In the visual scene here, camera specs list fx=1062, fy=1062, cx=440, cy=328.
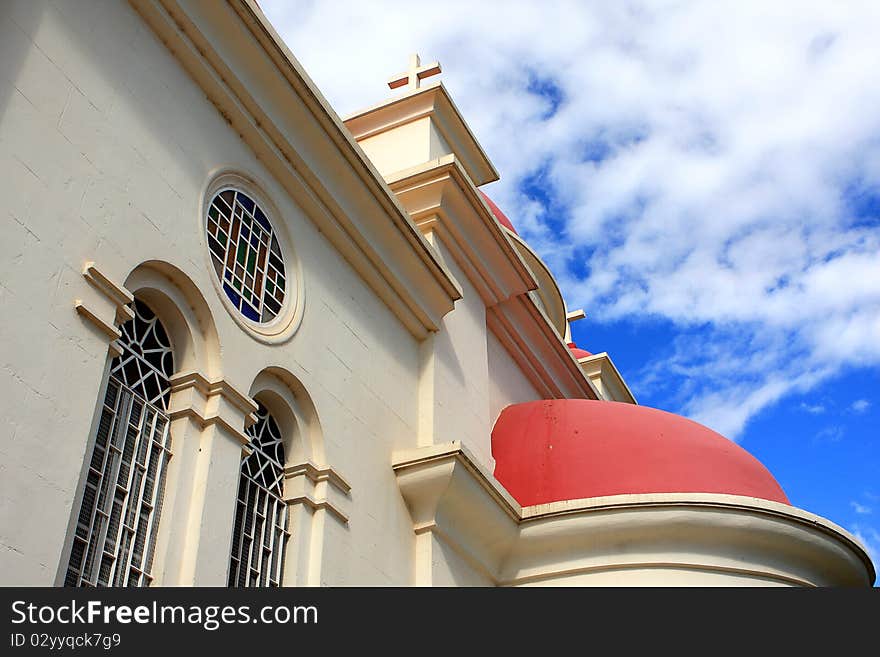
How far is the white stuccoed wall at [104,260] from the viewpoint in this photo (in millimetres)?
5422

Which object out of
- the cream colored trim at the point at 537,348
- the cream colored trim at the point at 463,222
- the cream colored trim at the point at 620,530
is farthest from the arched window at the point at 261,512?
the cream colored trim at the point at 537,348

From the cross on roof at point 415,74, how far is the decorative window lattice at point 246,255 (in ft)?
16.1

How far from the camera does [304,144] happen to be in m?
8.54

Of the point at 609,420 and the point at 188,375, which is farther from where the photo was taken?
the point at 609,420

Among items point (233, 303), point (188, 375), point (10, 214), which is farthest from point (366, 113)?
point (10, 214)

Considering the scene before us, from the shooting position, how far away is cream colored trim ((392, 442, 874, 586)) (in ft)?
29.5

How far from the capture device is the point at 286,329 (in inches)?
313

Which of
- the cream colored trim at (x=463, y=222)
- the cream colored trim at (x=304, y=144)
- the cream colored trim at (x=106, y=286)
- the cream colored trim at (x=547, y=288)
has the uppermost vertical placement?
the cream colored trim at (x=547, y=288)

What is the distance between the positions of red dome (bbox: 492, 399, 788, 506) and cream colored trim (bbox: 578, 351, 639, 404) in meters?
A: 5.54

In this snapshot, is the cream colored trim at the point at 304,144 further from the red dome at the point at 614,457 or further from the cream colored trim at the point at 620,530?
the red dome at the point at 614,457

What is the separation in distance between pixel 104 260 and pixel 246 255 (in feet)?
5.53

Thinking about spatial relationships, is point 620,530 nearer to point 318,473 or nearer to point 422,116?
point 318,473

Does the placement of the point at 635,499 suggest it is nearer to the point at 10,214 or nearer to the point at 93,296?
the point at 93,296
